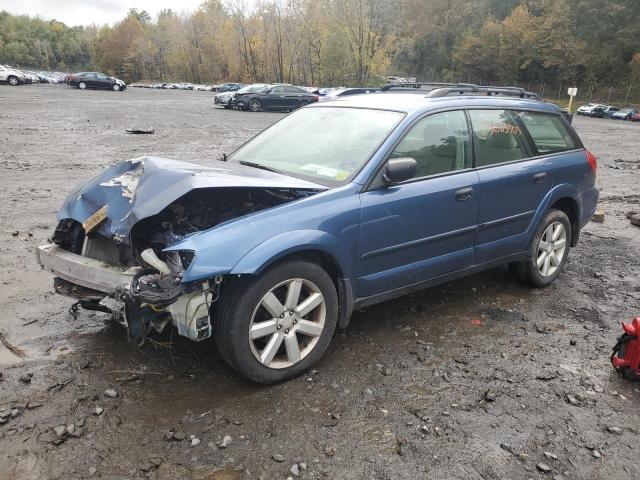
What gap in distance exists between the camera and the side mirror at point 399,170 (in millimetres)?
3354

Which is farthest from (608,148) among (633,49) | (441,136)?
(633,49)

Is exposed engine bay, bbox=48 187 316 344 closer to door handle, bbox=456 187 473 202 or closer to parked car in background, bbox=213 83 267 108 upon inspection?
door handle, bbox=456 187 473 202

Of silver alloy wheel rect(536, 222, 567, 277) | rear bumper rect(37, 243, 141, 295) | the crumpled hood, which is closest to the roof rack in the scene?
silver alloy wheel rect(536, 222, 567, 277)

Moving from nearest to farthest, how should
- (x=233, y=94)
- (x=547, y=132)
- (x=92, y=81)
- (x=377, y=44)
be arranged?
(x=547, y=132), (x=233, y=94), (x=92, y=81), (x=377, y=44)

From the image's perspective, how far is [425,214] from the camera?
3.64m

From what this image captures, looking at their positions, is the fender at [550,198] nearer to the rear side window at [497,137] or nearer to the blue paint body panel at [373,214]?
the blue paint body panel at [373,214]

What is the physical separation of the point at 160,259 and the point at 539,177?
332 centimetres

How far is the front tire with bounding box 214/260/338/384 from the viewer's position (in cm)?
288

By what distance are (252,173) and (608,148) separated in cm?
1810

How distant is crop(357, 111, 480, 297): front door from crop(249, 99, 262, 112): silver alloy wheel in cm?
2527

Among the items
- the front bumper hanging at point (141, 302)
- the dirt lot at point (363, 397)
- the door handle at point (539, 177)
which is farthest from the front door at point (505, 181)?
the front bumper hanging at point (141, 302)

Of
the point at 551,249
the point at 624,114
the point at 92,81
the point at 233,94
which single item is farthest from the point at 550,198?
the point at 92,81

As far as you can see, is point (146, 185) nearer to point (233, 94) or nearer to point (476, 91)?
point (476, 91)

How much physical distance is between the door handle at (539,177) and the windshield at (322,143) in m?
1.50
